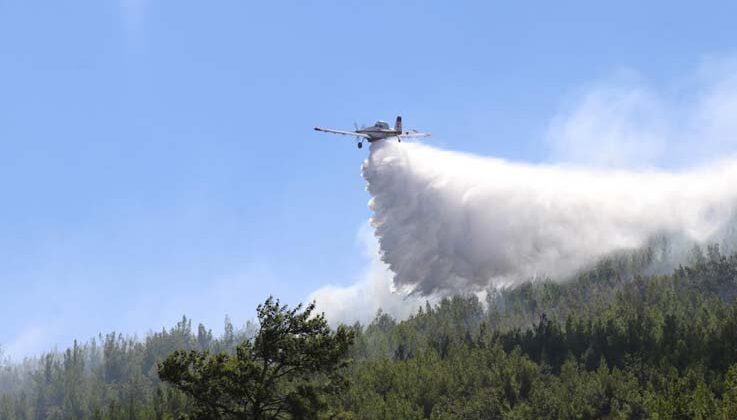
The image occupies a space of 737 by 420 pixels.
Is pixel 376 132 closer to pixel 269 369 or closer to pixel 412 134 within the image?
pixel 412 134

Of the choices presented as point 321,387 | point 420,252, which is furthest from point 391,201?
point 321,387

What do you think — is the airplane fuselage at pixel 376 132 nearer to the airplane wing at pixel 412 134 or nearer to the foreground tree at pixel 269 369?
the airplane wing at pixel 412 134

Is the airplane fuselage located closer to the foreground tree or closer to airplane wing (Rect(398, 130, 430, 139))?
airplane wing (Rect(398, 130, 430, 139))

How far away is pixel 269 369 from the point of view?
47.1 meters

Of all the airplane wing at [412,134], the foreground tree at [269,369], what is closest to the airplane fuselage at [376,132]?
the airplane wing at [412,134]

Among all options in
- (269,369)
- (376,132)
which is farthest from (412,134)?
(269,369)

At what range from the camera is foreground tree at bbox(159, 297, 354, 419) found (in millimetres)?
45688

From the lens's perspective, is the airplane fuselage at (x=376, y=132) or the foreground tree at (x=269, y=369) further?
the airplane fuselage at (x=376, y=132)

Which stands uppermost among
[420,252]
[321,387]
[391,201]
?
[391,201]

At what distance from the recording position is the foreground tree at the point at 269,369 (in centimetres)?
4569

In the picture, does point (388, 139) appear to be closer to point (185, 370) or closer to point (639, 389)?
point (185, 370)

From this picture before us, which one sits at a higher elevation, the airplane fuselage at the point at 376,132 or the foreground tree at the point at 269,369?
the airplane fuselage at the point at 376,132

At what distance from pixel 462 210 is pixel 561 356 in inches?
3354

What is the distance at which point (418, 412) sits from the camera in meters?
140
